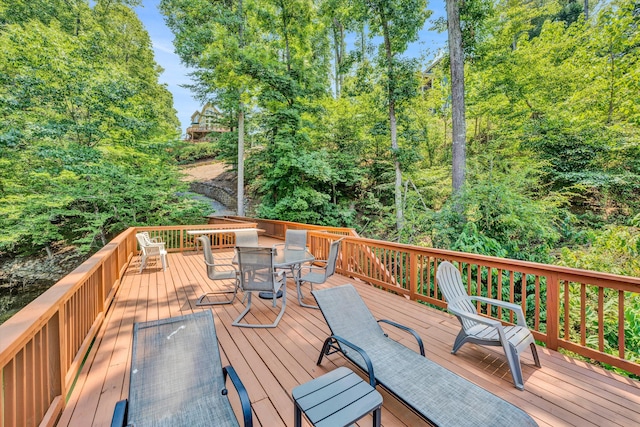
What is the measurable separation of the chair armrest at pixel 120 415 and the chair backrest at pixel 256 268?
1855mm

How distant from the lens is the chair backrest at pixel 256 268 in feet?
10.6

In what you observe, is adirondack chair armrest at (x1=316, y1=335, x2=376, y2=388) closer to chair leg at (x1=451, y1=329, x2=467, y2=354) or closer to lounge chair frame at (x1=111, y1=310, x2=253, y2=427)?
lounge chair frame at (x1=111, y1=310, x2=253, y2=427)

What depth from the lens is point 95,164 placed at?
27.8ft

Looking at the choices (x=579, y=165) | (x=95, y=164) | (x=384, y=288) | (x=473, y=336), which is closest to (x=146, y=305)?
(x=384, y=288)

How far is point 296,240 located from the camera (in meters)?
5.44

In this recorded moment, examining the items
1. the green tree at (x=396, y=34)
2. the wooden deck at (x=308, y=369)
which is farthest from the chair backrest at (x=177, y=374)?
the green tree at (x=396, y=34)

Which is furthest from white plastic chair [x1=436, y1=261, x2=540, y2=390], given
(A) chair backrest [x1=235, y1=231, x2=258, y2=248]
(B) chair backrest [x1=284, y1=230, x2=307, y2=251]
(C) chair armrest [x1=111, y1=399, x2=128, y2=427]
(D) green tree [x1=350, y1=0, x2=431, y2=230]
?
(D) green tree [x1=350, y1=0, x2=431, y2=230]

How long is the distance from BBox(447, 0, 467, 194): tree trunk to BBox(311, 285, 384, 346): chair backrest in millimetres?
5263

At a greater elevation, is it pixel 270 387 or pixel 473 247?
pixel 473 247

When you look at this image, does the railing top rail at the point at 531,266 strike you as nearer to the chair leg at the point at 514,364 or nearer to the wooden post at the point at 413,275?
the wooden post at the point at 413,275

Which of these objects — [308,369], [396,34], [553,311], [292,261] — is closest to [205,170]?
[396,34]

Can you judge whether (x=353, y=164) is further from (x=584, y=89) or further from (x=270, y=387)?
(x=270, y=387)

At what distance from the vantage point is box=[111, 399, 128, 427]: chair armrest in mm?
1346

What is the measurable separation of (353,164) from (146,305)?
34.1ft
